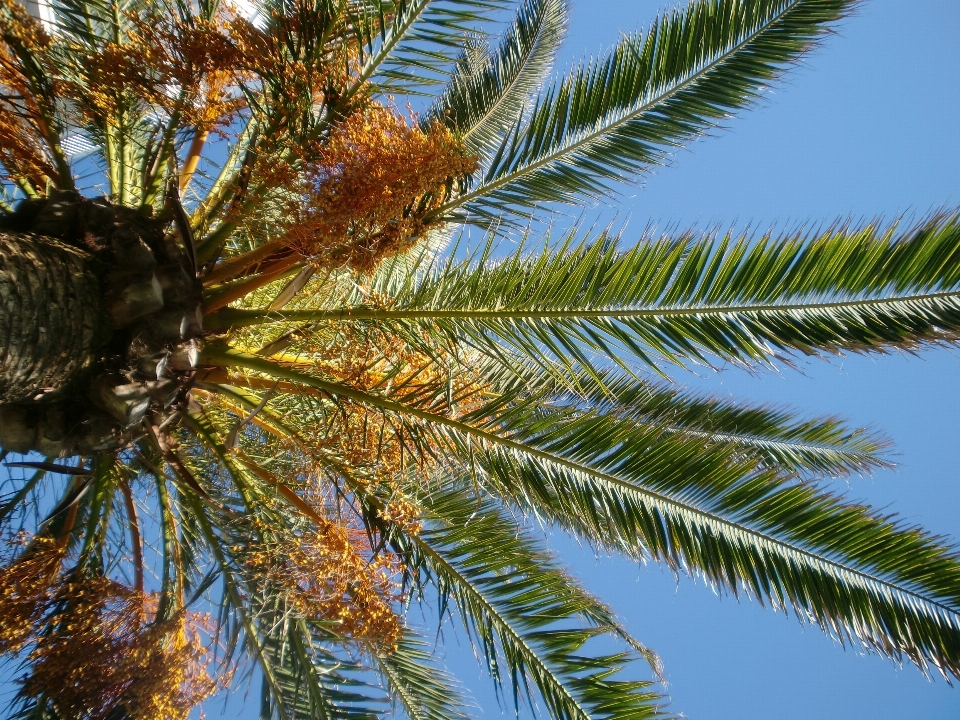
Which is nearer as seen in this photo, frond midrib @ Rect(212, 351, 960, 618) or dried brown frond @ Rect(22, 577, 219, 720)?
frond midrib @ Rect(212, 351, 960, 618)

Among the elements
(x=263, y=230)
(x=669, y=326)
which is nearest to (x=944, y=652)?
(x=669, y=326)

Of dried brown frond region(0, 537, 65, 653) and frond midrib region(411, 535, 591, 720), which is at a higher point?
dried brown frond region(0, 537, 65, 653)

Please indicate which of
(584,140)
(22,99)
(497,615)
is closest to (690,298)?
(584,140)

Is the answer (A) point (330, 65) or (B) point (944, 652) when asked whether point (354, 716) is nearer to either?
(B) point (944, 652)

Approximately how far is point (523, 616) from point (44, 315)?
272 cm

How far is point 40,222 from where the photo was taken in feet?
12.0

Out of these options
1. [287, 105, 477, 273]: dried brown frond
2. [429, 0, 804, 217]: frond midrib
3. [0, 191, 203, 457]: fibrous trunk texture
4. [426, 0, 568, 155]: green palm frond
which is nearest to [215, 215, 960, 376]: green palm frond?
[287, 105, 477, 273]: dried brown frond

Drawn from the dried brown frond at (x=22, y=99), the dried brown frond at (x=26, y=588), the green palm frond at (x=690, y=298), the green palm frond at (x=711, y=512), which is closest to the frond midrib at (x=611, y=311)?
the green palm frond at (x=690, y=298)

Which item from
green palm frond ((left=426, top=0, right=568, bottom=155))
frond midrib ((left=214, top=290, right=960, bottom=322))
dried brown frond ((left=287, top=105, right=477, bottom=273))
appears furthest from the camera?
green palm frond ((left=426, top=0, right=568, bottom=155))

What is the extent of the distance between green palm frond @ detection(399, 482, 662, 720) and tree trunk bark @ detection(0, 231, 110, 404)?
1.87m

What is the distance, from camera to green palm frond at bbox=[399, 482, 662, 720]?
12.7 ft

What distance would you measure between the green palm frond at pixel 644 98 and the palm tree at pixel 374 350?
0.02 meters

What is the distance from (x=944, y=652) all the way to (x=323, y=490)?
3087 millimetres

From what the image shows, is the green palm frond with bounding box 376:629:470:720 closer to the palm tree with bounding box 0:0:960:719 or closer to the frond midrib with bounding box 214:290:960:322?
the palm tree with bounding box 0:0:960:719
